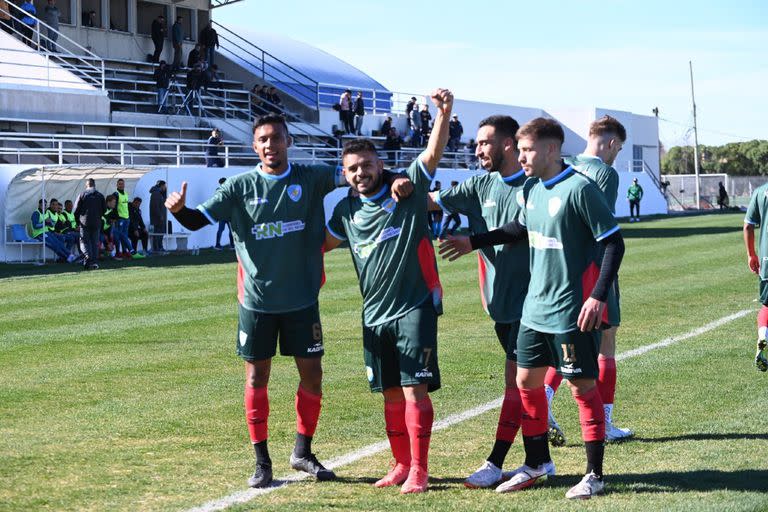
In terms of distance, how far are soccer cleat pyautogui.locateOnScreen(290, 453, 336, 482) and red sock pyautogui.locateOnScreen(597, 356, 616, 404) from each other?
206 centimetres

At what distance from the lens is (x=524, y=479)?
6156 mm

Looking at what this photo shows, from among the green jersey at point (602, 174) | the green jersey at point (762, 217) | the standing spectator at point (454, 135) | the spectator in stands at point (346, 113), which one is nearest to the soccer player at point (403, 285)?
the green jersey at point (602, 174)

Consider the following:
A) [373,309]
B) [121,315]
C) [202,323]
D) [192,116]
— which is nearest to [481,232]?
[373,309]

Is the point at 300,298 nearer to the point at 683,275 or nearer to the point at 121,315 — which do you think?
the point at 121,315

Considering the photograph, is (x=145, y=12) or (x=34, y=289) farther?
(x=145, y=12)

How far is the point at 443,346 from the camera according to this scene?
11828 mm

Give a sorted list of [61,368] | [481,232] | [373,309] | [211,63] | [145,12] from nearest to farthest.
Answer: [373,309], [481,232], [61,368], [211,63], [145,12]

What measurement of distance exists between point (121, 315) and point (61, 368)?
420cm

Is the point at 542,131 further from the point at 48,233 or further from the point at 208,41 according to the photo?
the point at 208,41

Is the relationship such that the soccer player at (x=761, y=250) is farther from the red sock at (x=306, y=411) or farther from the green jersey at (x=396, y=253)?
the red sock at (x=306, y=411)

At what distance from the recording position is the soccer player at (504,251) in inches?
257

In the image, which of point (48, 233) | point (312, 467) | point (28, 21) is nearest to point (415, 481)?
point (312, 467)

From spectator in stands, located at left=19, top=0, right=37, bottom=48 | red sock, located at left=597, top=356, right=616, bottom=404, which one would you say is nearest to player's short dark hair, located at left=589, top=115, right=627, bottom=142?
red sock, located at left=597, top=356, right=616, bottom=404

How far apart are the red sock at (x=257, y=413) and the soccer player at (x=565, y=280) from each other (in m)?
1.41
